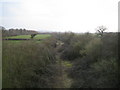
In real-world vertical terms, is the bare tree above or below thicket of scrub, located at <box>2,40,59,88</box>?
above

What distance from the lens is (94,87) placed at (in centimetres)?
442

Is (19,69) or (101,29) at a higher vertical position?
(101,29)

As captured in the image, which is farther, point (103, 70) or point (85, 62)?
point (85, 62)

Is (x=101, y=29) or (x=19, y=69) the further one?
(x=101, y=29)

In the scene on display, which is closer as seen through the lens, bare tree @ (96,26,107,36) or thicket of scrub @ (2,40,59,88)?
thicket of scrub @ (2,40,59,88)

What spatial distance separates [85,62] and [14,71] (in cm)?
431

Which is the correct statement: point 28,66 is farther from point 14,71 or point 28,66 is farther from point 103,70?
point 103,70

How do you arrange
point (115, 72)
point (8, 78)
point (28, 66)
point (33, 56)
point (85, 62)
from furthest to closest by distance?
point (85, 62)
point (33, 56)
point (28, 66)
point (115, 72)
point (8, 78)

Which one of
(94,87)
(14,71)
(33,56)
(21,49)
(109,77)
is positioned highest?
(21,49)

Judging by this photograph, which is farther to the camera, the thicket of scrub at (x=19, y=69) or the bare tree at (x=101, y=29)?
the bare tree at (x=101, y=29)

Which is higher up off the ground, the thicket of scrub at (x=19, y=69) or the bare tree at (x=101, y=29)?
the bare tree at (x=101, y=29)

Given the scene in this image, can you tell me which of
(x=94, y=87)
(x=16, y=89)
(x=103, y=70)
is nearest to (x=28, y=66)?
(x=16, y=89)

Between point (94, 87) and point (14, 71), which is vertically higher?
point (14, 71)

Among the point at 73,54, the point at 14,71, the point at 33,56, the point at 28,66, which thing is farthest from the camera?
the point at 73,54
